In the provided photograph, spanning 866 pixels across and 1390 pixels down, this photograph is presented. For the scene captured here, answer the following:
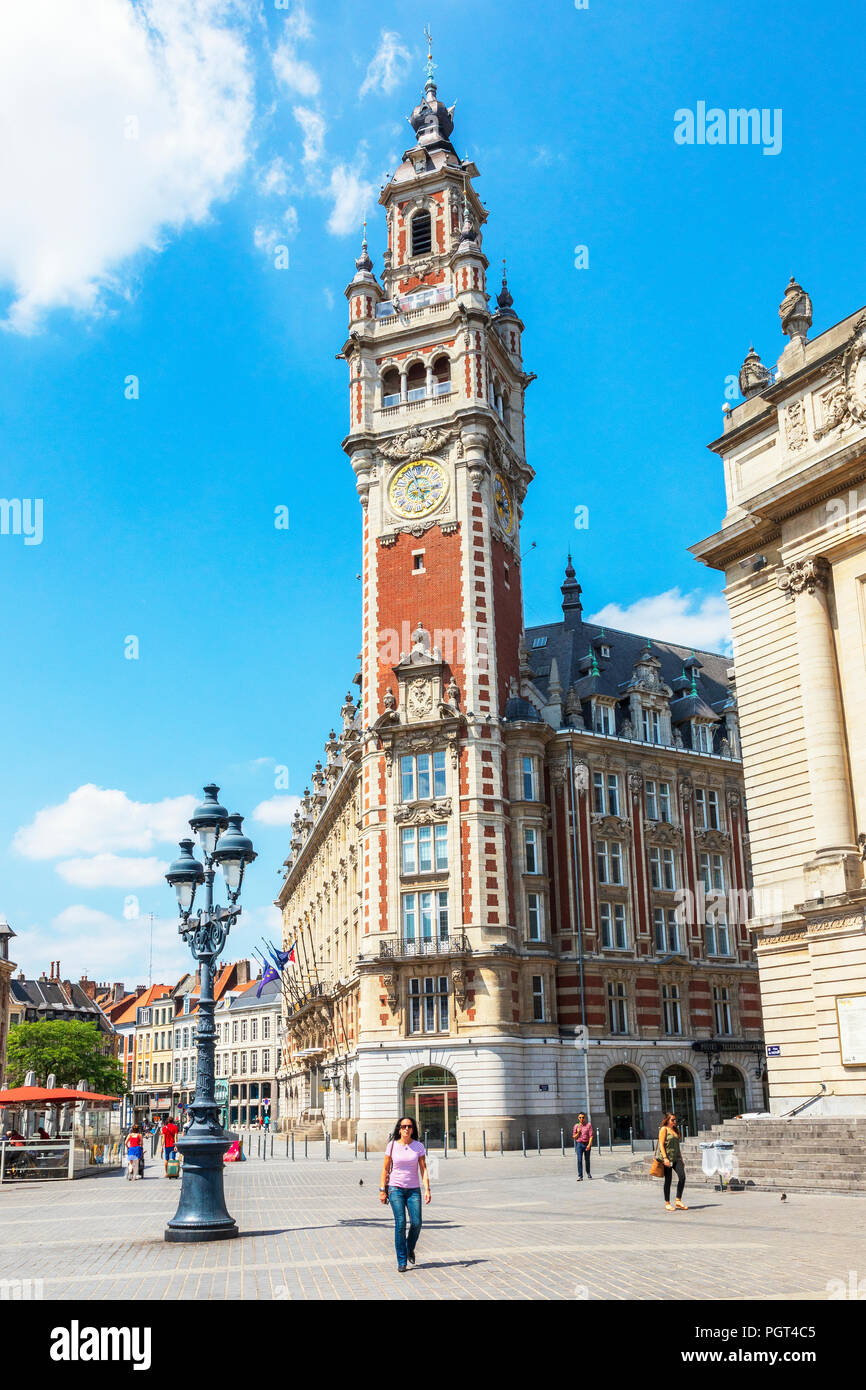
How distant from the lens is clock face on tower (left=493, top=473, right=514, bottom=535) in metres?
59.8

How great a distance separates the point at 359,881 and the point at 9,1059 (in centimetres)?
5602

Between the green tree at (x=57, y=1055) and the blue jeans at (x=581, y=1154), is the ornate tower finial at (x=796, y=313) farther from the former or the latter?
the green tree at (x=57, y=1055)

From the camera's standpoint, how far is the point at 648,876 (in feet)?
195

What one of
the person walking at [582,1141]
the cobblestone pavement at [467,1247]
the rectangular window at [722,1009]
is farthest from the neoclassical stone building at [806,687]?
the rectangular window at [722,1009]

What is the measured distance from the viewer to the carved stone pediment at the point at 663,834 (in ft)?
198

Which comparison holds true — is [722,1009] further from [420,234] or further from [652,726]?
[420,234]

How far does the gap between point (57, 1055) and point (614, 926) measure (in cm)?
5815

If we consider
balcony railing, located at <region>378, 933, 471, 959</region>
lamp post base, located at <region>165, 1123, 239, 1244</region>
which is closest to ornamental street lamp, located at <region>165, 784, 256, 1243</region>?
lamp post base, located at <region>165, 1123, 239, 1244</region>

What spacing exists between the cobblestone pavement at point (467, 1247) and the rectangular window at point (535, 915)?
2408 centimetres

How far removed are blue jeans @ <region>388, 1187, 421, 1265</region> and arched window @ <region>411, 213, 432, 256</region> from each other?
190 ft

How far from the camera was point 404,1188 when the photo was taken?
47.8 ft

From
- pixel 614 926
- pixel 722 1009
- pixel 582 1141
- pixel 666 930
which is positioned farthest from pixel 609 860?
pixel 582 1141
